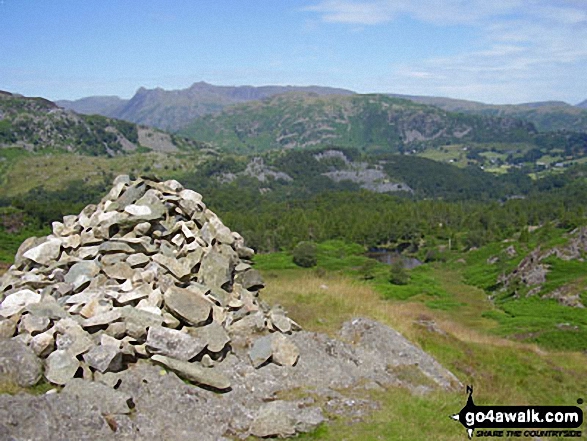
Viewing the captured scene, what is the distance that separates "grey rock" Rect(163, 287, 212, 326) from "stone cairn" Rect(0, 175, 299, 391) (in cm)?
3

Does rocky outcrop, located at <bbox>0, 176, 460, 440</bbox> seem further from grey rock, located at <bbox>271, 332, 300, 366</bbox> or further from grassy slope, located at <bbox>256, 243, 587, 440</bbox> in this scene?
grassy slope, located at <bbox>256, 243, 587, 440</bbox>

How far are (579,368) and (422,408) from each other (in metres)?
19.1

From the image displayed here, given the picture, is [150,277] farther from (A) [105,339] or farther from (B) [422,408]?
(B) [422,408]

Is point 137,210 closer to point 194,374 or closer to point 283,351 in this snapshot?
point 194,374

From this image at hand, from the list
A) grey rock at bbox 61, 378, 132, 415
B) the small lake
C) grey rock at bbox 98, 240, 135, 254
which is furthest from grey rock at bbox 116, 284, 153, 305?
the small lake

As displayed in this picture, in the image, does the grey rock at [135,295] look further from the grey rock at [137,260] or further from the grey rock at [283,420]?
the grey rock at [283,420]

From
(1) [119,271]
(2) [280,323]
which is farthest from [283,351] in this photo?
(1) [119,271]

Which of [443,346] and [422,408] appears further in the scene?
[443,346]

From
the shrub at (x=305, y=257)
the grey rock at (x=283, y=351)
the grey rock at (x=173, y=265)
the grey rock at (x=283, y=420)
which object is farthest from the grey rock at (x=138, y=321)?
the shrub at (x=305, y=257)

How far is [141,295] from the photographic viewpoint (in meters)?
17.4

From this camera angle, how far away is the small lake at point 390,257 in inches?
5561

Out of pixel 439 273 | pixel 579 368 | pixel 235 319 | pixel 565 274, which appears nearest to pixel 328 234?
pixel 439 273

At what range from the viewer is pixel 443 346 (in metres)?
25.7

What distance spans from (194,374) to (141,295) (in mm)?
3690
